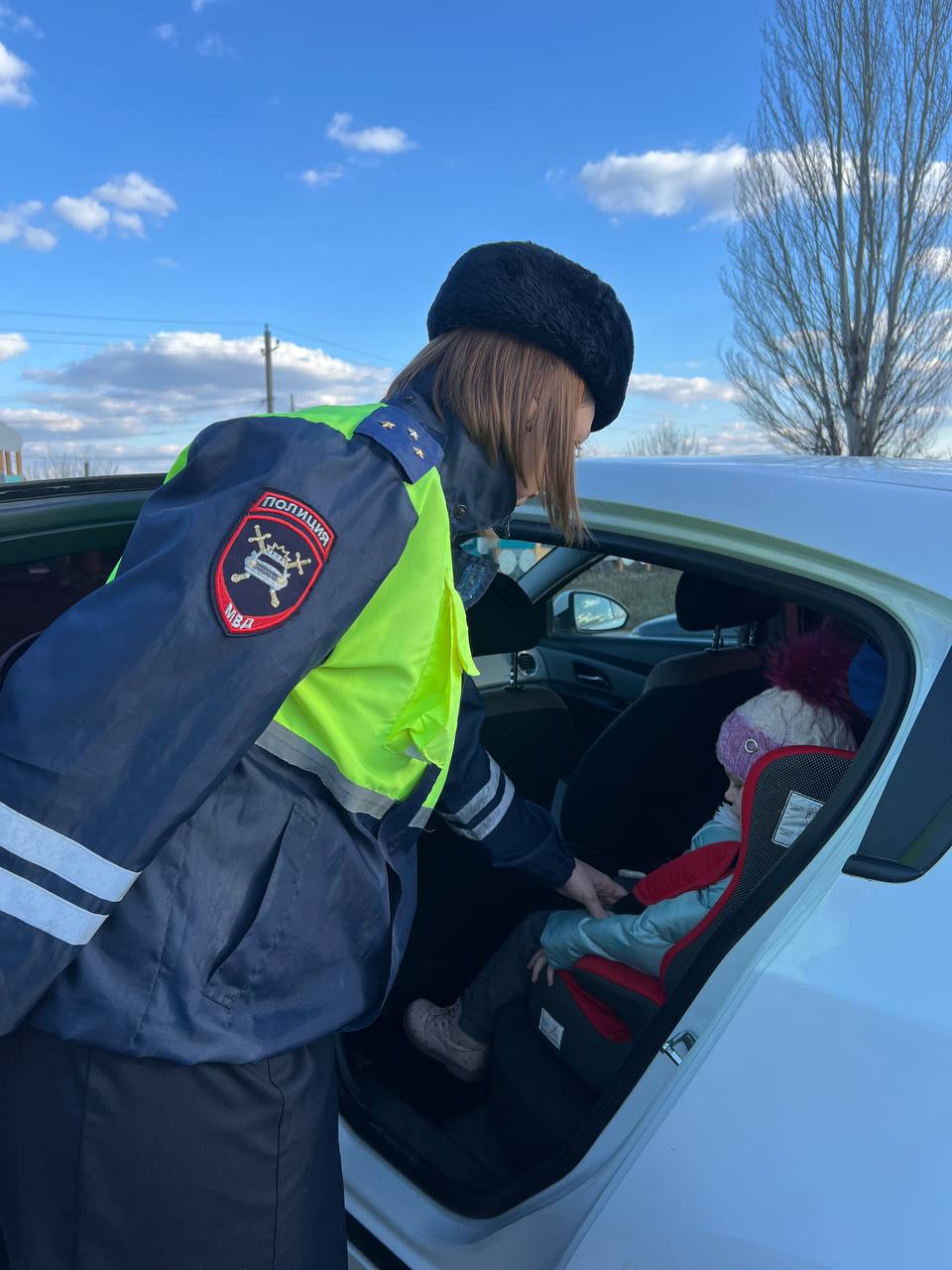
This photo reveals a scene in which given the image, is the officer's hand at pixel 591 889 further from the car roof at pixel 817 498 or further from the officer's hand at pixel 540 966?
the car roof at pixel 817 498

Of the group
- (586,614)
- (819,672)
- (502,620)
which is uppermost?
(819,672)

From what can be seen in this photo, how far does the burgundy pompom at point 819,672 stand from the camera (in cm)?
159

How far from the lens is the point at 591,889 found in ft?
5.63

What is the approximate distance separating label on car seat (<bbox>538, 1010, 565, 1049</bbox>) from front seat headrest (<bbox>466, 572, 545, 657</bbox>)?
100 cm

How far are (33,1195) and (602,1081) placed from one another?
916 millimetres

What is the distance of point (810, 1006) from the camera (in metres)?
0.95

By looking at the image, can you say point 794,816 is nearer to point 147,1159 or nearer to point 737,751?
point 737,751

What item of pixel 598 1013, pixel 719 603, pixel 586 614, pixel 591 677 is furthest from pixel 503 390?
pixel 586 614

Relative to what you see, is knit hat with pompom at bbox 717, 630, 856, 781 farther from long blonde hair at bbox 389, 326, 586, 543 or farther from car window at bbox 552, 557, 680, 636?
car window at bbox 552, 557, 680, 636

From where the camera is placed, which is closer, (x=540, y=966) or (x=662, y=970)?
(x=662, y=970)

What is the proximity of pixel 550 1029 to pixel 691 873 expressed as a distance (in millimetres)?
411

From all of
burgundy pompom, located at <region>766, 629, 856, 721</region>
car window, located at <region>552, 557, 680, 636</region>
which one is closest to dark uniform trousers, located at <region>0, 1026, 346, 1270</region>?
burgundy pompom, located at <region>766, 629, 856, 721</region>

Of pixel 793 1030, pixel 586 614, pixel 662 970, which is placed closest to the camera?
pixel 793 1030

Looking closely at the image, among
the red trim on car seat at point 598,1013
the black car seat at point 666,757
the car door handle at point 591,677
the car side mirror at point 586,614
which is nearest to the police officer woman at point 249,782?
the red trim on car seat at point 598,1013
